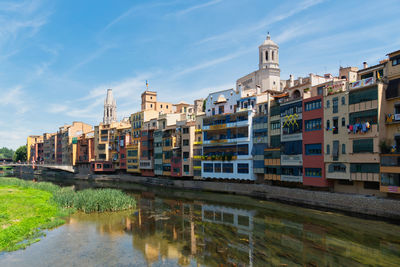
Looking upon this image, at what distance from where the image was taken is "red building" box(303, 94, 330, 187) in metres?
40.8

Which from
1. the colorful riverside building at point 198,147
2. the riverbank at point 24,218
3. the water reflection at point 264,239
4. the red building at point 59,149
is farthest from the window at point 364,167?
the red building at point 59,149

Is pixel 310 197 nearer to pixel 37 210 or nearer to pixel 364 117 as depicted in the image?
pixel 364 117

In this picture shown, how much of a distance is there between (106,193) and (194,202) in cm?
1341

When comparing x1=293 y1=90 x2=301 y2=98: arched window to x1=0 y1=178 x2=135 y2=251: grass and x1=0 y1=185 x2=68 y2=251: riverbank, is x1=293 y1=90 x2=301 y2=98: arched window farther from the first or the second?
x1=0 y1=185 x2=68 y2=251: riverbank

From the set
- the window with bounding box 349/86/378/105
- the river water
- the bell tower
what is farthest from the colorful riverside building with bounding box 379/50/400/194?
the bell tower

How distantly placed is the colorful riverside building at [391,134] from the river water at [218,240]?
4.81 meters

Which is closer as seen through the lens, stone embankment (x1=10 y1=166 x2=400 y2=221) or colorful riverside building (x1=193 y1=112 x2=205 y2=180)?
stone embankment (x1=10 y1=166 x2=400 y2=221)

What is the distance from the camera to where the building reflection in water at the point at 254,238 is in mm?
22688

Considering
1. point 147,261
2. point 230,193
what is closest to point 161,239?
point 147,261

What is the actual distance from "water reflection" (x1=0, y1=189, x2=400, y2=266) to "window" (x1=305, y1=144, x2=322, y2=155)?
8325 millimetres

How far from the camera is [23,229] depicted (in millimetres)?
28828

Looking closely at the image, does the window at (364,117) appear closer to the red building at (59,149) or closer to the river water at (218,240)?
the river water at (218,240)

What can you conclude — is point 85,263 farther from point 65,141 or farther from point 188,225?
point 65,141

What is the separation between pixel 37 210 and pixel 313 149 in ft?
120
